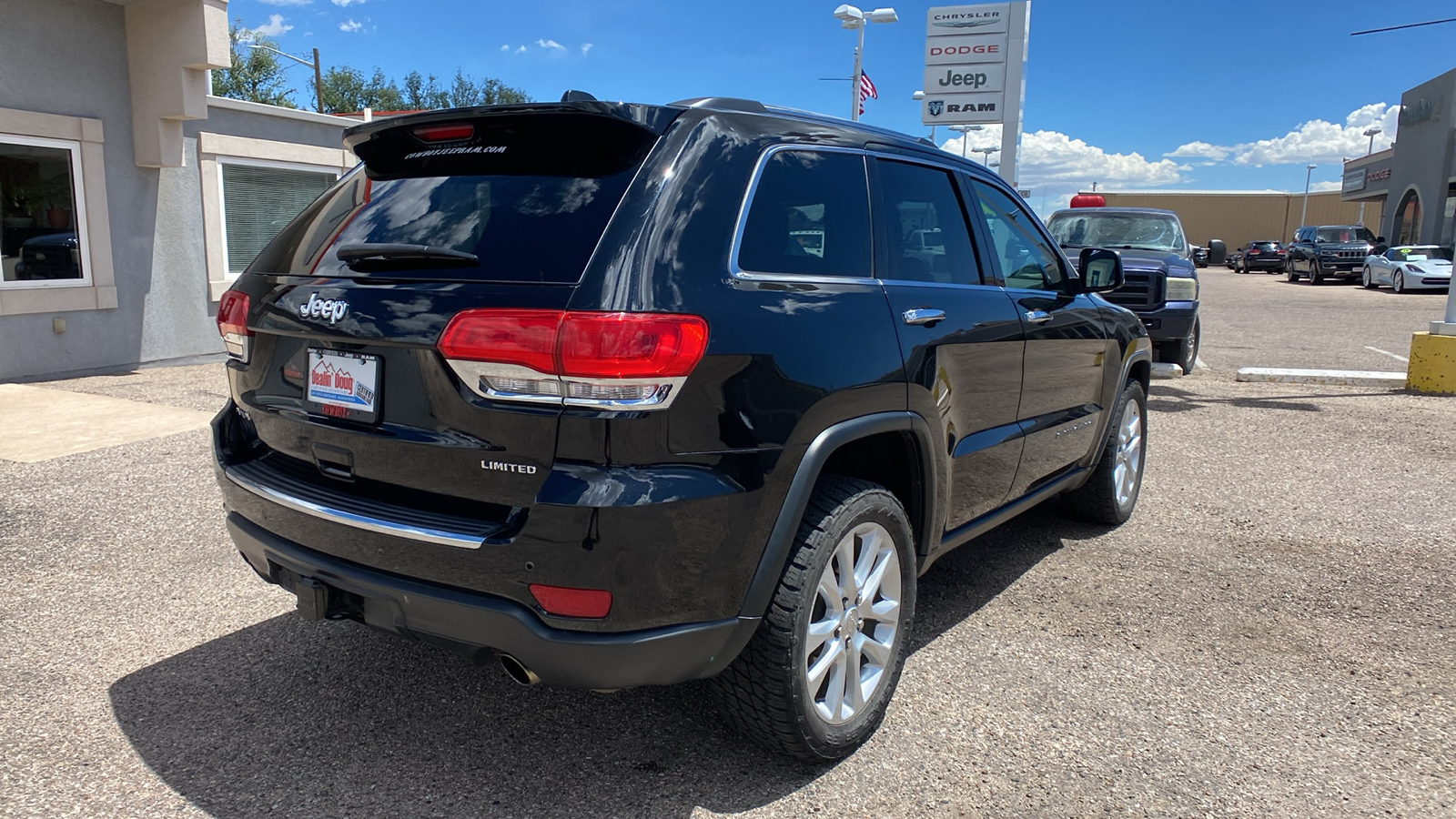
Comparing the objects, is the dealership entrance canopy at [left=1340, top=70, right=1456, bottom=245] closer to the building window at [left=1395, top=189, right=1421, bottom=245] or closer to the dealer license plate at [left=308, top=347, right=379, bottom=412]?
the building window at [left=1395, top=189, right=1421, bottom=245]

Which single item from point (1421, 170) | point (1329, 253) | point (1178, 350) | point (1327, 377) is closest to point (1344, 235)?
point (1329, 253)

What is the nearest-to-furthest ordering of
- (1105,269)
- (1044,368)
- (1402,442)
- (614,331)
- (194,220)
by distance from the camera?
1. (614,331)
2. (1044,368)
3. (1105,269)
4. (1402,442)
5. (194,220)

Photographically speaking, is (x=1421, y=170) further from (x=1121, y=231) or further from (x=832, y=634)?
(x=832, y=634)

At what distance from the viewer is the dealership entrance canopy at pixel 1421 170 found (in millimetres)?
36969

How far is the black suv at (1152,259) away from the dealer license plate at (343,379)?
319 inches

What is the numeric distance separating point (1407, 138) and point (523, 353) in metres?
50.0

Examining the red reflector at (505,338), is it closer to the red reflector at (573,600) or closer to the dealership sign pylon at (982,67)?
the red reflector at (573,600)

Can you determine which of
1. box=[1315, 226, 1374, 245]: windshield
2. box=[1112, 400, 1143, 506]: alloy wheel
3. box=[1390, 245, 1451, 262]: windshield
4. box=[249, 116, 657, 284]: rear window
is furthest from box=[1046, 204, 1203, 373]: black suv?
box=[1315, 226, 1374, 245]: windshield

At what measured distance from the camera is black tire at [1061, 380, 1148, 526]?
4.96 m

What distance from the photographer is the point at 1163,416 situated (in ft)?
28.4

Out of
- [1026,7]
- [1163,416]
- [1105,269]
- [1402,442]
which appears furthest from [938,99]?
[1105,269]

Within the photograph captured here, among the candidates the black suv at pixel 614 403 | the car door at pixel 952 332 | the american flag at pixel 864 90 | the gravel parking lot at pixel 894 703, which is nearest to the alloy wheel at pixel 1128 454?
the gravel parking lot at pixel 894 703

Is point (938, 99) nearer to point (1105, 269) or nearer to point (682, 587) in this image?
point (1105, 269)

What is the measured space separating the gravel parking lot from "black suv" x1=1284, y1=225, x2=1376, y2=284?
30074mm
